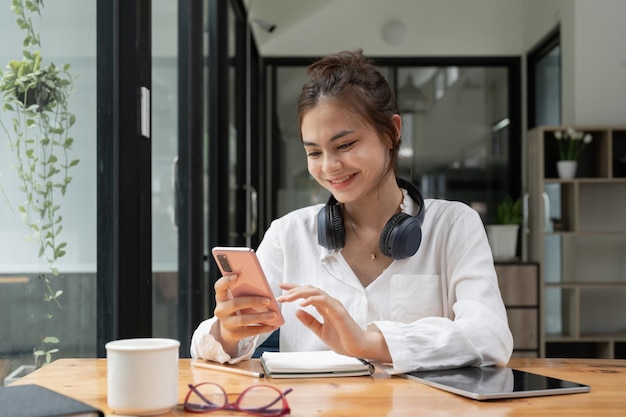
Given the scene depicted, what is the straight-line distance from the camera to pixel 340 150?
5.49ft

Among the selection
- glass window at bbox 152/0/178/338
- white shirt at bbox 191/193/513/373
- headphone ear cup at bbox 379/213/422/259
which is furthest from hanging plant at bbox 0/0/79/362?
glass window at bbox 152/0/178/338

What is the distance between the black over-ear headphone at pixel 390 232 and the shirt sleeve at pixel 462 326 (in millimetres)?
96

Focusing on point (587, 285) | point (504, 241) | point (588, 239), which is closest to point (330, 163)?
point (587, 285)

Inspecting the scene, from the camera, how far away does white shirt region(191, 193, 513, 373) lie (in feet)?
4.61

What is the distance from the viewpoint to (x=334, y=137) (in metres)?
1.66

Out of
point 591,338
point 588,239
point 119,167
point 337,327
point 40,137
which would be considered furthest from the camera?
point 588,239

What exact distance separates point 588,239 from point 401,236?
3898 mm

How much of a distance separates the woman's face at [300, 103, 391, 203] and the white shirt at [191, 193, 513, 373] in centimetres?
Result: 16

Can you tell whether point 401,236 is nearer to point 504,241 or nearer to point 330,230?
point 330,230

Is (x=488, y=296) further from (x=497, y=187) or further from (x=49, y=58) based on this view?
(x=497, y=187)

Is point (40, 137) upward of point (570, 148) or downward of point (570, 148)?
downward

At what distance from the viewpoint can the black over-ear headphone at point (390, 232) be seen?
1.65 metres

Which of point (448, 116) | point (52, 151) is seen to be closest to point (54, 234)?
point (52, 151)

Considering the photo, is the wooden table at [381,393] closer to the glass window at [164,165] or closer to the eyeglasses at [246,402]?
the eyeglasses at [246,402]
